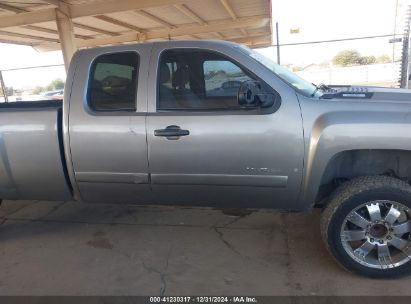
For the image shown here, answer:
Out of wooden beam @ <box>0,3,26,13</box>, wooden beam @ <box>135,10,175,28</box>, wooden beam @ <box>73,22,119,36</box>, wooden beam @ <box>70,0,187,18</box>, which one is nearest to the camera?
wooden beam @ <box>0,3,26,13</box>

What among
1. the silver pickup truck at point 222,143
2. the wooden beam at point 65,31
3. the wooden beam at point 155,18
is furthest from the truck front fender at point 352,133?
the wooden beam at point 155,18

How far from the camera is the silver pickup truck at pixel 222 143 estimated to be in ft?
10.4

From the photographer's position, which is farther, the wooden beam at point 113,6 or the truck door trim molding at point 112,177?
the wooden beam at point 113,6

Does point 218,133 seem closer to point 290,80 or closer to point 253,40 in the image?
point 290,80

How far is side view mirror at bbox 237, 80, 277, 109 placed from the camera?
10.4 feet

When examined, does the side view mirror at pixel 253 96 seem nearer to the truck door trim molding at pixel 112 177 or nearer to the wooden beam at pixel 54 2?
the truck door trim molding at pixel 112 177

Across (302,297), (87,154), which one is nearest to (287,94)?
(302,297)

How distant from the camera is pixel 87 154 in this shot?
3.66 meters

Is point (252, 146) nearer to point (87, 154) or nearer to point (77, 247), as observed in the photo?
point (87, 154)

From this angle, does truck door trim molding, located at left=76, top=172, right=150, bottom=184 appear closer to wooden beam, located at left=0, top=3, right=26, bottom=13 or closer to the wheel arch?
the wheel arch

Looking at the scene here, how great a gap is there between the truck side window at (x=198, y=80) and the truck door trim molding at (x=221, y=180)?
0.60m

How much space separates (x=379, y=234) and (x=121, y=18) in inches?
571

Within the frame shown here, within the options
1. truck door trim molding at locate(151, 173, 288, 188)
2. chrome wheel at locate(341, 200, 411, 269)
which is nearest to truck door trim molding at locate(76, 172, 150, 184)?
truck door trim molding at locate(151, 173, 288, 188)

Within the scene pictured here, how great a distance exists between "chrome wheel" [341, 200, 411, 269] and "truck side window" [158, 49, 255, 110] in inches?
54.6
